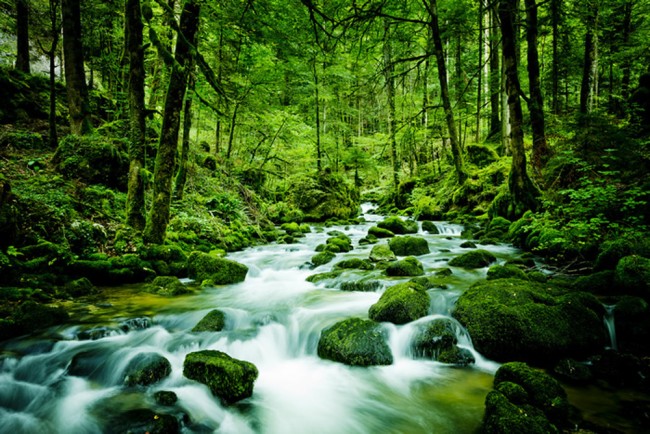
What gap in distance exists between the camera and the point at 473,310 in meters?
4.53

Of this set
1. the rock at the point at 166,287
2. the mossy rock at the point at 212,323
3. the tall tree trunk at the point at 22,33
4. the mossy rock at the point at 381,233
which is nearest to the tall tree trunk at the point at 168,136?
the rock at the point at 166,287

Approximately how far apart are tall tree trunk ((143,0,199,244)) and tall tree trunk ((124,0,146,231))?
0.51 m

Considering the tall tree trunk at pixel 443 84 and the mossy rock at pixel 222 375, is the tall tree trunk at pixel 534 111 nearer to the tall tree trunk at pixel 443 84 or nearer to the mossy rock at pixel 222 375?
the tall tree trunk at pixel 443 84

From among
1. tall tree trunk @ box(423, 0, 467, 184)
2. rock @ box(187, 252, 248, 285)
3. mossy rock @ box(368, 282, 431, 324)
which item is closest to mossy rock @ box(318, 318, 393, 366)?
mossy rock @ box(368, 282, 431, 324)

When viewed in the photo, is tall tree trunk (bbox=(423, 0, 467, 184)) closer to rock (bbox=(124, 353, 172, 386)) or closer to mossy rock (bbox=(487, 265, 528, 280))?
mossy rock (bbox=(487, 265, 528, 280))

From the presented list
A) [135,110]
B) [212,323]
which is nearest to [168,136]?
[135,110]

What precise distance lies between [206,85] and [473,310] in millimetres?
11926

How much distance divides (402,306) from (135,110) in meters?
7.35

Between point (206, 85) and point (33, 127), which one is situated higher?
point (206, 85)

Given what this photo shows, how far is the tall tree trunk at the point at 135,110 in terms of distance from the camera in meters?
7.79

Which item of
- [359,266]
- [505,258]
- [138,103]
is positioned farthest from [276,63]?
[505,258]

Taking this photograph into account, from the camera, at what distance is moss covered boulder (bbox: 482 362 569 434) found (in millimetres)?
2541

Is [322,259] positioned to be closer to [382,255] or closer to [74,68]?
[382,255]

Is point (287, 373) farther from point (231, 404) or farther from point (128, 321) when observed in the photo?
point (128, 321)
